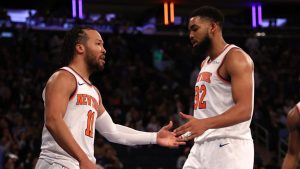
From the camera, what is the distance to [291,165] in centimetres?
562

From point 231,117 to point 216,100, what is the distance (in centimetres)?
41

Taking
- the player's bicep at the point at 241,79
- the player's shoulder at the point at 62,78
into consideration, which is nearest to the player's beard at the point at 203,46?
the player's bicep at the point at 241,79

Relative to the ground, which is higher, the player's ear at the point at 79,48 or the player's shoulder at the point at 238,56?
the player's ear at the point at 79,48

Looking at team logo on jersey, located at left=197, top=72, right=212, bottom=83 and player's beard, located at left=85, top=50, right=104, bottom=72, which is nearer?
player's beard, located at left=85, top=50, right=104, bottom=72

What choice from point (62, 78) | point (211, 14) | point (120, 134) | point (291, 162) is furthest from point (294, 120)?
point (62, 78)

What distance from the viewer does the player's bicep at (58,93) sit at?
479 cm

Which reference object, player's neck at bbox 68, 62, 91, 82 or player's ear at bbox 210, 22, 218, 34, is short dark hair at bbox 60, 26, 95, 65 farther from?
player's ear at bbox 210, 22, 218, 34

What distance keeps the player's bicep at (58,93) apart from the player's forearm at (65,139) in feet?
0.23

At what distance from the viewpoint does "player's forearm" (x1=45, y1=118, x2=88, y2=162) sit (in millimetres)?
4680

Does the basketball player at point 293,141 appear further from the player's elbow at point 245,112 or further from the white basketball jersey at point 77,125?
the white basketball jersey at point 77,125

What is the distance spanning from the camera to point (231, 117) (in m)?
5.04

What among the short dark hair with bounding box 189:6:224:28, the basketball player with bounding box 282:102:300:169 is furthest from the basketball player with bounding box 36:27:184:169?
the basketball player with bounding box 282:102:300:169

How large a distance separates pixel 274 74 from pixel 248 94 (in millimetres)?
12801

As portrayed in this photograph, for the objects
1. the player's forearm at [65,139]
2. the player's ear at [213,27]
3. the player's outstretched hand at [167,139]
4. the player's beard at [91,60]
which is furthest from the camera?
the player's ear at [213,27]
